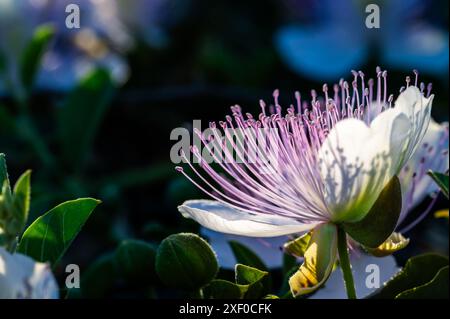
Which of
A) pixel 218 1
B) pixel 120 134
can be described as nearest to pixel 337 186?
pixel 120 134

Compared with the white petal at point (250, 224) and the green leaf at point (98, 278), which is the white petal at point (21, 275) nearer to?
the white petal at point (250, 224)

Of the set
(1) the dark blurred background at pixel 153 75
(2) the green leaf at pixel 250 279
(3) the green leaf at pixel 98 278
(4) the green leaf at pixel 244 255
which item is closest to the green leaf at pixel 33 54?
(1) the dark blurred background at pixel 153 75

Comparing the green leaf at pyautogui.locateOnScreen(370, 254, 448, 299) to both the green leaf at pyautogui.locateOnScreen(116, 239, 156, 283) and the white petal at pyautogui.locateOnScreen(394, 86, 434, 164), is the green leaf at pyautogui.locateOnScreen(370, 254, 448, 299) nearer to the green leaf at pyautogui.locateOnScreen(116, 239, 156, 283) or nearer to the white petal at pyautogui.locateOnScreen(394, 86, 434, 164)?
the white petal at pyautogui.locateOnScreen(394, 86, 434, 164)

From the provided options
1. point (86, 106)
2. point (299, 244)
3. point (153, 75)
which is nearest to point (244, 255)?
point (299, 244)

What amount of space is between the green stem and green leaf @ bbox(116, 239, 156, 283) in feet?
0.90

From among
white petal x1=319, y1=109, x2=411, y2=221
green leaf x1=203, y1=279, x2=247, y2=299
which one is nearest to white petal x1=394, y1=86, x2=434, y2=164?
white petal x1=319, y1=109, x2=411, y2=221

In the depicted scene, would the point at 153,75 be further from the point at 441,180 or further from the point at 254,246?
the point at 441,180

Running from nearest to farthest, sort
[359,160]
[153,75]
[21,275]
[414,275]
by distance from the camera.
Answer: [21,275], [359,160], [414,275], [153,75]

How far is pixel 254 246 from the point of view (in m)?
1.39

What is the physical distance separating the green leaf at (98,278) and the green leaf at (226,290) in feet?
0.87

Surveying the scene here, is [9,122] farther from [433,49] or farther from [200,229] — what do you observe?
[433,49]

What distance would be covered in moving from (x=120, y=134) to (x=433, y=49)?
865 mm

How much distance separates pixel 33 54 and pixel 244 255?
0.89 meters

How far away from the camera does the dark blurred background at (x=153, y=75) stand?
199 centimetres
